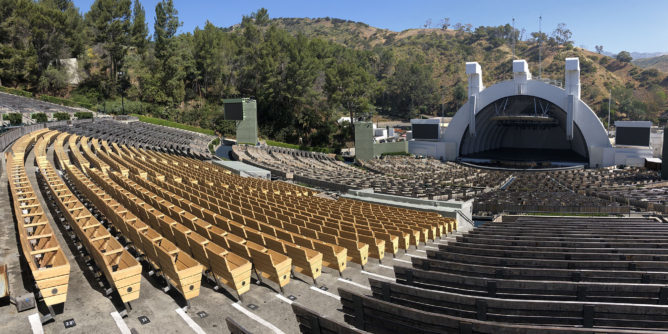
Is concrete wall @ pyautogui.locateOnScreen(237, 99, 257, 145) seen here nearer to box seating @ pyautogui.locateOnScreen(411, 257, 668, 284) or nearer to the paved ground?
the paved ground

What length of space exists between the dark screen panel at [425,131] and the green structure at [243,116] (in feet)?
78.8

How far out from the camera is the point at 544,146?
66.3 meters

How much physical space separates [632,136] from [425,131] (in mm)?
23953

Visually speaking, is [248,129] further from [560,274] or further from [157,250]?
[560,274]

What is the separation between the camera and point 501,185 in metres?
34.4

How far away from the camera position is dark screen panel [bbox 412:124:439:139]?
5809cm

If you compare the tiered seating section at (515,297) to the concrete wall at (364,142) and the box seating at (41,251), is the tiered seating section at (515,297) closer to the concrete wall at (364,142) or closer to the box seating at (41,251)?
the box seating at (41,251)

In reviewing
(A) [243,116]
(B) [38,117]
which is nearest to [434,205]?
(A) [243,116]

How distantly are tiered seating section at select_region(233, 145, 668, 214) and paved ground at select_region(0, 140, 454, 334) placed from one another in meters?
16.2

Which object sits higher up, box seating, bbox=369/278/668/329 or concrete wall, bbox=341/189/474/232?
box seating, bbox=369/278/668/329

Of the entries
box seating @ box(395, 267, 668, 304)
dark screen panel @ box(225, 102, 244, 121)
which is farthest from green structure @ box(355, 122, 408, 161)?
box seating @ box(395, 267, 668, 304)

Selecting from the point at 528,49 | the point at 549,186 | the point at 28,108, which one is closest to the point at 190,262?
the point at 549,186

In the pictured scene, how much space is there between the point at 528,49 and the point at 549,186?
152285 millimetres

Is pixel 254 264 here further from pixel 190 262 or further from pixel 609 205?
pixel 609 205
